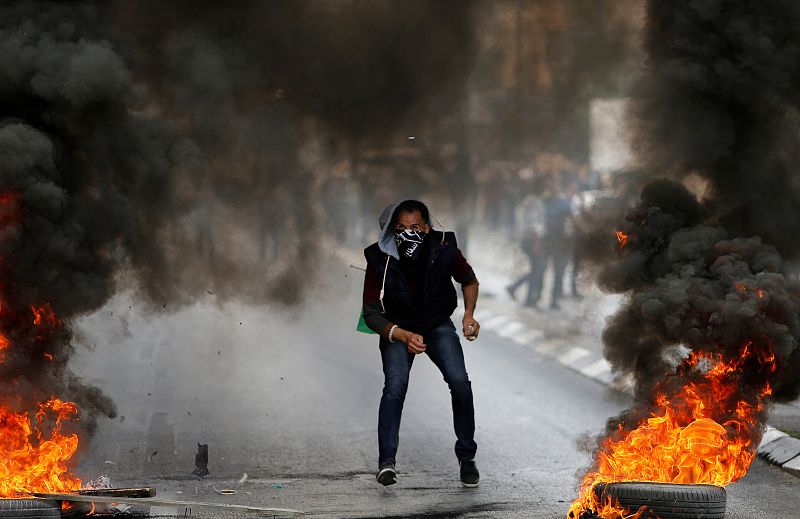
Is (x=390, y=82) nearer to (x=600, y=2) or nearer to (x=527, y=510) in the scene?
(x=600, y=2)

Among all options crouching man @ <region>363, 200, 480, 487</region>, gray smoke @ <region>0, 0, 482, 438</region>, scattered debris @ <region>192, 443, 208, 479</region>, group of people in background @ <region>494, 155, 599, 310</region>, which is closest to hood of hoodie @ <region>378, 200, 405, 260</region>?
crouching man @ <region>363, 200, 480, 487</region>

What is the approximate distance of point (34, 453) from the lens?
614cm

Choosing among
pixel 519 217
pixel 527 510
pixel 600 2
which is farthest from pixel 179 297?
pixel 519 217

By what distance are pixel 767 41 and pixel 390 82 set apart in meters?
2.58

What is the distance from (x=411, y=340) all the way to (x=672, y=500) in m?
1.76

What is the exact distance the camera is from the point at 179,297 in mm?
8000

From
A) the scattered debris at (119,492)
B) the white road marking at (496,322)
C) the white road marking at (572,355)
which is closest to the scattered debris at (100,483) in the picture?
the scattered debris at (119,492)

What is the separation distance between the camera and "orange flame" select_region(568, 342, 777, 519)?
5.93 metres

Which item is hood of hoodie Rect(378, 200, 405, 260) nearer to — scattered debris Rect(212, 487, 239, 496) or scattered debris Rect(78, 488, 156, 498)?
scattered debris Rect(212, 487, 239, 496)

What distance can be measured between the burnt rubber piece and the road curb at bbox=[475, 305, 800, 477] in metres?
3.12

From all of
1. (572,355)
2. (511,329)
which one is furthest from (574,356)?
(511,329)

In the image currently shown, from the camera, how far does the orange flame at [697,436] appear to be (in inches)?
234

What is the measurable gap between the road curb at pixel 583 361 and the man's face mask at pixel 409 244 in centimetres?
132

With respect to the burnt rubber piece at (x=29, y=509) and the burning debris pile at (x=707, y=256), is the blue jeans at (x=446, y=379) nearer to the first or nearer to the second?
the burning debris pile at (x=707, y=256)
